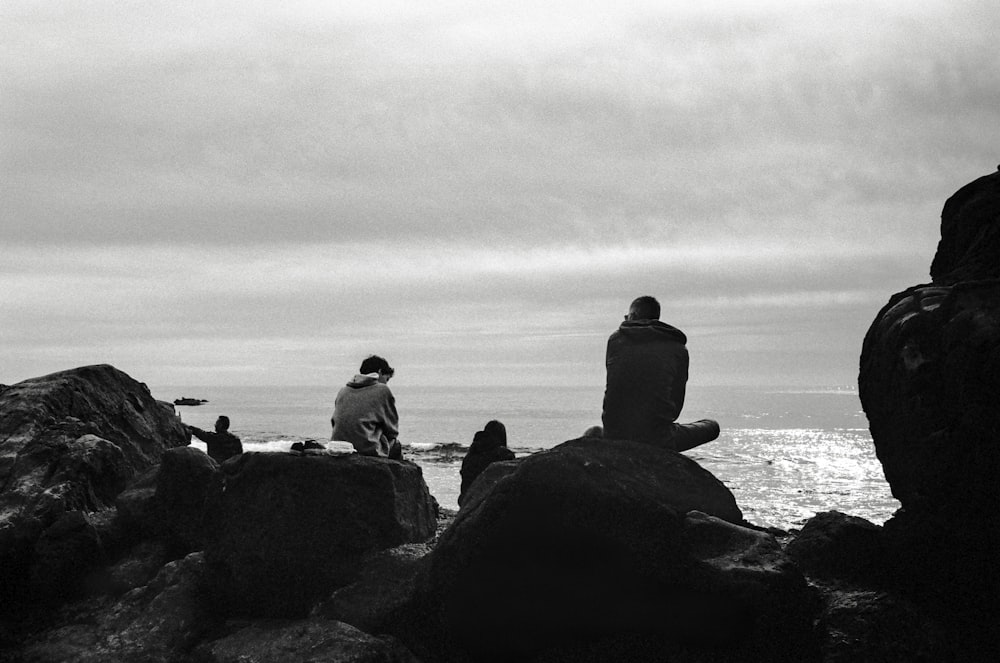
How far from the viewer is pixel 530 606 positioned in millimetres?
7754

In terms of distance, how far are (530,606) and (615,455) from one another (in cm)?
183

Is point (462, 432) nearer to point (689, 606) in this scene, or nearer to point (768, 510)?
point (768, 510)

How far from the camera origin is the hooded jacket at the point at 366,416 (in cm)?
1116

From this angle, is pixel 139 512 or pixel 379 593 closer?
pixel 379 593

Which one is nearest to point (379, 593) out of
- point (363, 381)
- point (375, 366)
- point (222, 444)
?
point (363, 381)

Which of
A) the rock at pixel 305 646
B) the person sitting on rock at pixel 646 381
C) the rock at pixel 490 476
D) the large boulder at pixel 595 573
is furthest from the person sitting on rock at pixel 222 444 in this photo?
the large boulder at pixel 595 573

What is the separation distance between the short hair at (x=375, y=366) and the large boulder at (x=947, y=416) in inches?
251

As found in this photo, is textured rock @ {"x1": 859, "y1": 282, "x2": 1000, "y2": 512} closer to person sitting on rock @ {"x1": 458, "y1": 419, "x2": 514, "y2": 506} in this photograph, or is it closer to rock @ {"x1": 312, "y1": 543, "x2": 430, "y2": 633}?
rock @ {"x1": 312, "y1": 543, "x2": 430, "y2": 633}

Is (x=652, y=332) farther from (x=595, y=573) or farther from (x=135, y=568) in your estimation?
(x=135, y=568)

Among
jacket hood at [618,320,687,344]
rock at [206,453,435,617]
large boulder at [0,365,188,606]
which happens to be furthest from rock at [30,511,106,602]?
jacket hood at [618,320,687,344]

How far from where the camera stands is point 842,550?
26.8 feet

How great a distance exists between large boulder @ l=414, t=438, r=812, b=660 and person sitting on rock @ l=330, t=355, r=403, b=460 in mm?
3413

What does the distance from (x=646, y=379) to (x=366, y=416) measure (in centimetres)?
390

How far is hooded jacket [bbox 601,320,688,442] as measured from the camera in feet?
32.8
